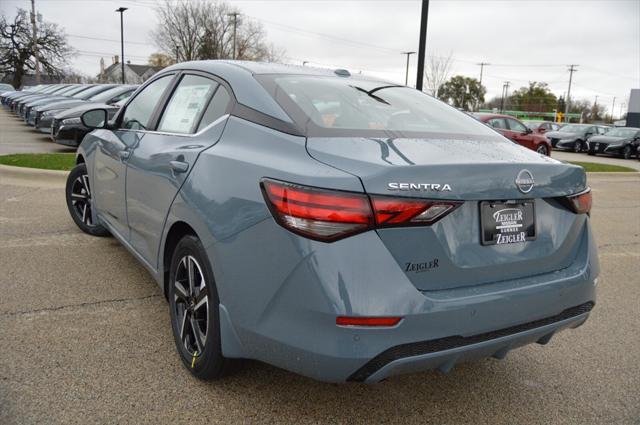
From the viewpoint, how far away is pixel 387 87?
10.9ft

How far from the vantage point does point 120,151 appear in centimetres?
369

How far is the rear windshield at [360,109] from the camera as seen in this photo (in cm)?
241

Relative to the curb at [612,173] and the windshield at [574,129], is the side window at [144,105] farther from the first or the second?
the windshield at [574,129]

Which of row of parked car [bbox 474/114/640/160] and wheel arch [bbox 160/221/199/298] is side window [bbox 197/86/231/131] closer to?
wheel arch [bbox 160/221/199/298]

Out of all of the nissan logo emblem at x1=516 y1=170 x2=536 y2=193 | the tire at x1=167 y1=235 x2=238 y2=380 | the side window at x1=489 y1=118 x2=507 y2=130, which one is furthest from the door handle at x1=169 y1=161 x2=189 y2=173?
the side window at x1=489 y1=118 x2=507 y2=130

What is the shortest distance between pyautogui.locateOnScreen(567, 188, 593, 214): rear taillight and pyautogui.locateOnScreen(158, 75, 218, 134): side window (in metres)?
1.91

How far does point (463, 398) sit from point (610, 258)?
3.65m

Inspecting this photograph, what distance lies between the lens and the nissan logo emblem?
7.13ft

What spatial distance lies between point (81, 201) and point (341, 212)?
408cm

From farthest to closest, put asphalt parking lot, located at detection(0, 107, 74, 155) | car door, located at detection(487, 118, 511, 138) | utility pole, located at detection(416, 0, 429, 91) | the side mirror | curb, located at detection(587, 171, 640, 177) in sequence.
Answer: car door, located at detection(487, 118, 511, 138) < curb, located at detection(587, 171, 640, 177) < asphalt parking lot, located at detection(0, 107, 74, 155) < utility pole, located at detection(416, 0, 429, 91) < the side mirror

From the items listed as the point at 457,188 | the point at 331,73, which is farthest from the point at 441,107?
the point at 457,188

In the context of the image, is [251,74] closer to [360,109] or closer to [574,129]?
[360,109]

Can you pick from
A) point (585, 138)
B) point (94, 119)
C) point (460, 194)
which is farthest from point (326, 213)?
point (585, 138)

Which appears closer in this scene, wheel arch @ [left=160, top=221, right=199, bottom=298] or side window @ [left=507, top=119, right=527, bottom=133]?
wheel arch @ [left=160, top=221, right=199, bottom=298]
